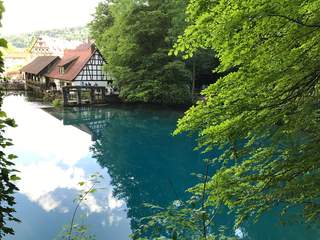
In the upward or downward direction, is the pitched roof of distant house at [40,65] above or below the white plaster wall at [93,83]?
above

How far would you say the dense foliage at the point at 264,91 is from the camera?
3.47 metres

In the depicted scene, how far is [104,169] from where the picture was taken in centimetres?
1378

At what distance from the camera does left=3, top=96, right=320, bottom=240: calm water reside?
897cm

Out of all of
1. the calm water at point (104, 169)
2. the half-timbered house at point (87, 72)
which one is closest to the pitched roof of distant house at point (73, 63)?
the half-timbered house at point (87, 72)

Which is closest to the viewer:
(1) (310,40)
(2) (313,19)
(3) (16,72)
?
(2) (313,19)

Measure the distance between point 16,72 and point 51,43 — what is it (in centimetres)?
962

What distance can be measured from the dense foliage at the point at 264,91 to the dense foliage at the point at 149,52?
Answer: 2037 cm

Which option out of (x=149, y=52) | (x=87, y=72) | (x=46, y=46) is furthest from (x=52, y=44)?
(x=149, y=52)

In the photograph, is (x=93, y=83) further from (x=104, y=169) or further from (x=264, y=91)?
(x=264, y=91)

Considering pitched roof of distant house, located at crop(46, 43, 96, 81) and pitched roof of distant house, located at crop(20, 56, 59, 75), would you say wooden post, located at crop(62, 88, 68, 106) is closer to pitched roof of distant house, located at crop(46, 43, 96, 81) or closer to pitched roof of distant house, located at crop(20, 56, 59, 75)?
pitched roof of distant house, located at crop(46, 43, 96, 81)

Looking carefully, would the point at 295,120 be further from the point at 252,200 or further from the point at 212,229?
the point at 212,229

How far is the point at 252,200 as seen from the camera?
437 centimetres

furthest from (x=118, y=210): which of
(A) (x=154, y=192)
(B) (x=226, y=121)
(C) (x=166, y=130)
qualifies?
(C) (x=166, y=130)

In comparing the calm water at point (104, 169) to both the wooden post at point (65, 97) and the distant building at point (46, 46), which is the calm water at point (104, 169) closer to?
the wooden post at point (65, 97)
